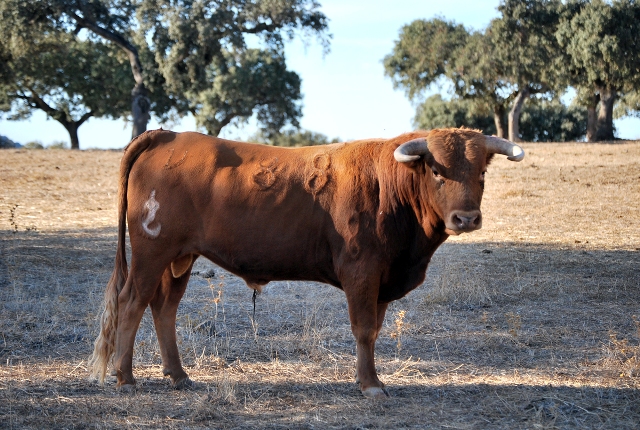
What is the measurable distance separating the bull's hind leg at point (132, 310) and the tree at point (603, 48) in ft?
90.4

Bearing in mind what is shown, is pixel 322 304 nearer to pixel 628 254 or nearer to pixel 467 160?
pixel 467 160

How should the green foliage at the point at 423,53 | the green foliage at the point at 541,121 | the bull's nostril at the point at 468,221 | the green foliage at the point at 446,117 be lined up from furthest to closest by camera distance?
1. the green foliage at the point at 541,121
2. the green foliage at the point at 446,117
3. the green foliage at the point at 423,53
4. the bull's nostril at the point at 468,221

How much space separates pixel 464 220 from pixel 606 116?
1149 inches

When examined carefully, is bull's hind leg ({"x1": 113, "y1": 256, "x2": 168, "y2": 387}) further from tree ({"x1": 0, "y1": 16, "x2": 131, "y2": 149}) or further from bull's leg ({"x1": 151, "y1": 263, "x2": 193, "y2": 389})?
tree ({"x1": 0, "y1": 16, "x2": 131, "y2": 149})

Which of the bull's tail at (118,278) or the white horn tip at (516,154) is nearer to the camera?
the white horn tip at (516,154)

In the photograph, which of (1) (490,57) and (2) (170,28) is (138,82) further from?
(1) (490,57)

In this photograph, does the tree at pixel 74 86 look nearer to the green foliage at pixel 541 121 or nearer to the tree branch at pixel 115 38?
the tree branch at pixel 115 38

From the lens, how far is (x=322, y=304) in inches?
342

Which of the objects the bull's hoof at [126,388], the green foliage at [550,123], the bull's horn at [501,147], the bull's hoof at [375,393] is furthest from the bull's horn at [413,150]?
the green foliage at [550,123]

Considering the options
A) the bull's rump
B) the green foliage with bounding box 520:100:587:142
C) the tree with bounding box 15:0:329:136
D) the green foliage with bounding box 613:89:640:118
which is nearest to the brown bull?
the bull's rump

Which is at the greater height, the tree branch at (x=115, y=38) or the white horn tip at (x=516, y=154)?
the tree branch at (x=115, y=38)

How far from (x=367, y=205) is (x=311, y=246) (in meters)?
0.55

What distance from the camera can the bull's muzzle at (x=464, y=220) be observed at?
16.7ft

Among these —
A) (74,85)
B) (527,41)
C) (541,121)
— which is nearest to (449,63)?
(527,41)
